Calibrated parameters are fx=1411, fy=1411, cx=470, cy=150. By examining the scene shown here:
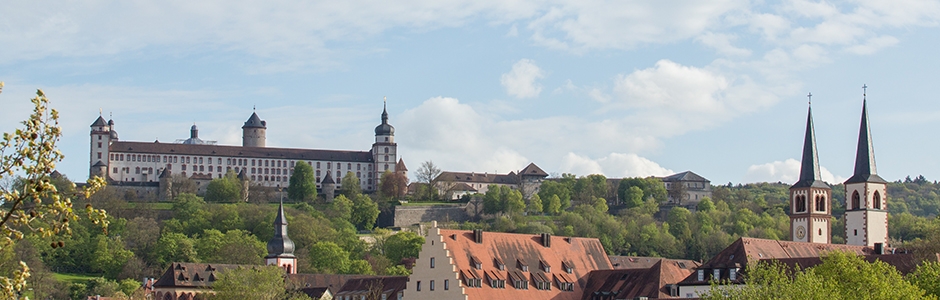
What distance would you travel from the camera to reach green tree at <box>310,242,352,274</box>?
→ 12500cm

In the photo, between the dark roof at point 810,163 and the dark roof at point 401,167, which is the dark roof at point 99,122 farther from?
the dark roof at point 810,163

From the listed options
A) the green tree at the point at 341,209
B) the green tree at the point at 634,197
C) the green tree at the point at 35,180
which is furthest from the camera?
the green tree at the point at 634,197

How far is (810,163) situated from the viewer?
311 ft

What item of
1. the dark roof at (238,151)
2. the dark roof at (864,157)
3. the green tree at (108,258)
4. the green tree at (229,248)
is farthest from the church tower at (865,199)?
the dark roof at (238,151)

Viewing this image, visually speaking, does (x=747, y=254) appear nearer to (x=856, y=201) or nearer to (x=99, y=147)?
(x=856, y=201)

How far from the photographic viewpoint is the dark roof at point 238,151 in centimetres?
18875

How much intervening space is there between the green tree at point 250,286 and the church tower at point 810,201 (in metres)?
35.7

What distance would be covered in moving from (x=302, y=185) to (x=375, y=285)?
103973 mm

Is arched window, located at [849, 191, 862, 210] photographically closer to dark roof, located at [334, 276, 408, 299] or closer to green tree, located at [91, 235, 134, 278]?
dark roof, located at [334, 276, 408, 299]

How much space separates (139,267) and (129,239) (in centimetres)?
1627

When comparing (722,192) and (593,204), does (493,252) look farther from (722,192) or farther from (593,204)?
(722,192)

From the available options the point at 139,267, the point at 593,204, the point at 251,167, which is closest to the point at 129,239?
the point at 139,267

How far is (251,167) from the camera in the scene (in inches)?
7584

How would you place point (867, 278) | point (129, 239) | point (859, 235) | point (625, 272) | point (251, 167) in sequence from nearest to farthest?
point (867, 278), point (625, 272), point (859, 235), point (129, 239), point (251, 167)
